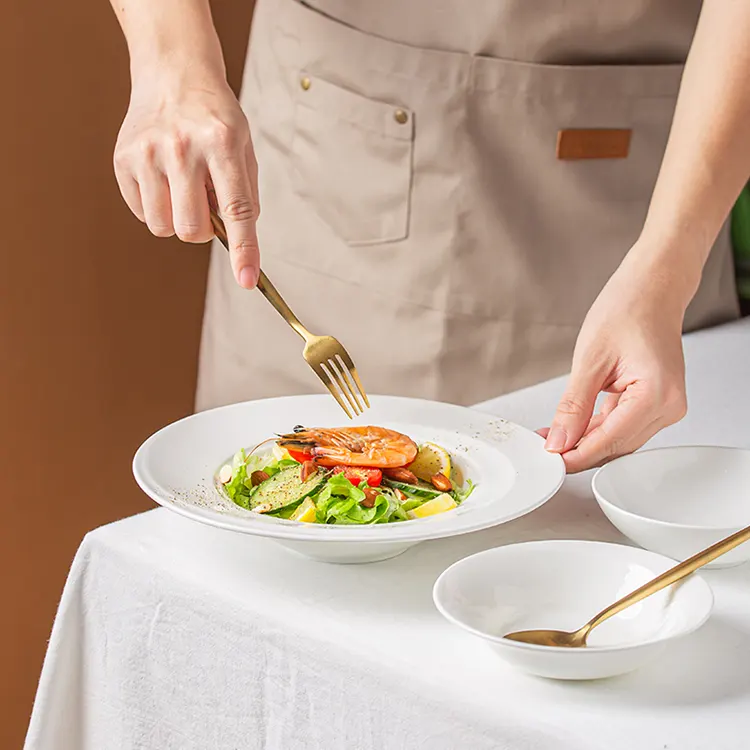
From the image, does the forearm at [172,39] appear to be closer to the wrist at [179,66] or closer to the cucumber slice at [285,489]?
the wrist at [179,66]

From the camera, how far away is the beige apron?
136 cm

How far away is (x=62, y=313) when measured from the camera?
1.99m

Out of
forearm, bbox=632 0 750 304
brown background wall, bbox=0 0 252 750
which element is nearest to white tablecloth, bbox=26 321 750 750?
forearm, bbox=632 0 750 304

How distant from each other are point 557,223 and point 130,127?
0.61 meters

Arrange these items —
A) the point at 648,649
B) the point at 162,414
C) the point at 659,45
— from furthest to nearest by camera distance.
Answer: the point at 162,414 < the point at 659,45 < the point at 648,649

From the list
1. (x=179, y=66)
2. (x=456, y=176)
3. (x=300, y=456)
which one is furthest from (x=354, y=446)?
(x=456, y=176)

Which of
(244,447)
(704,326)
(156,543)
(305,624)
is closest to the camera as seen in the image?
(305,624)

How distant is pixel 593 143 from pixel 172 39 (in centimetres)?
57

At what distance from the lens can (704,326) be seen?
1541mm

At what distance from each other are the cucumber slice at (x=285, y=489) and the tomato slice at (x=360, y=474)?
0.01 meters

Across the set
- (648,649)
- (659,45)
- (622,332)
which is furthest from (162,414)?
(648,649)

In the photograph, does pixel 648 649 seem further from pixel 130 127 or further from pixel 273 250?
pixel 273 250

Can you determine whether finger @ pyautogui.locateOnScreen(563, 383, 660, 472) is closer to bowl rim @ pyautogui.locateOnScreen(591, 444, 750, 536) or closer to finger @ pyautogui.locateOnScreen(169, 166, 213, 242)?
bowl rim @ pyautogui.locateOnScreen(591, 444, 750, 536)

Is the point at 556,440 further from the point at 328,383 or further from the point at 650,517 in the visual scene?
the point at 328,383
